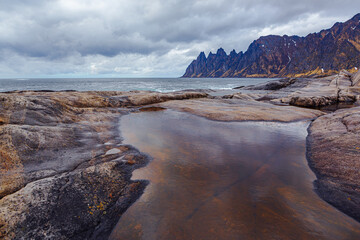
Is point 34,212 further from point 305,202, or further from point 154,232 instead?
point 305,202

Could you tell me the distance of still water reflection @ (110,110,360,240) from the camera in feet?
10.2

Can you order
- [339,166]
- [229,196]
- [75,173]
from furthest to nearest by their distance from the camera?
[339,166], [75,173], [229,196]

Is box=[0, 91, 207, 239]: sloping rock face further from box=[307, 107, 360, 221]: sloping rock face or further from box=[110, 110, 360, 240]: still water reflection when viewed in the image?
box=[307, 107, 360, 221]: sloping rock face

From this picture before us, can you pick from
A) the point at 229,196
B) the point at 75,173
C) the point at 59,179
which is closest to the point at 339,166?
the point at 229,196

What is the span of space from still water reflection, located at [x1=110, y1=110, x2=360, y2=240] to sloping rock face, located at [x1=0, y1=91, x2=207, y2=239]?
0.51 meters

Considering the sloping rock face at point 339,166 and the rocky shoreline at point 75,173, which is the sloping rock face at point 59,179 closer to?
the rocky shoreline at point 75,173

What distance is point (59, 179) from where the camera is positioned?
4047 mm

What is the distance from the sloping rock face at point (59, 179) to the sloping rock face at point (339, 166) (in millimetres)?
4789

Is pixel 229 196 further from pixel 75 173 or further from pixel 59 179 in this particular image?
pixel 59 179

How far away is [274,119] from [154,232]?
11448 millimetres

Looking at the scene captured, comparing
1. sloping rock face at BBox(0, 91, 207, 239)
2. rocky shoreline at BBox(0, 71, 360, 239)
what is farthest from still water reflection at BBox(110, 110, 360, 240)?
sloping rock face at BBox(0, 91, 207, 239)

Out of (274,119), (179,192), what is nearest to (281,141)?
(274,119)

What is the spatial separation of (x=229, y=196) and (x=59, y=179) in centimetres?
422

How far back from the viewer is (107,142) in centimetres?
724
